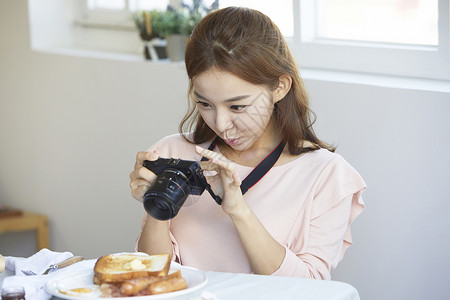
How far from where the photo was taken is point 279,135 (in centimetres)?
179

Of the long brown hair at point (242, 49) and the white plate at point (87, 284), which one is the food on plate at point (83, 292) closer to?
the white plate at point (87, 284)

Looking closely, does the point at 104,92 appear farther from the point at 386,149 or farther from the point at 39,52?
the point at 386,149

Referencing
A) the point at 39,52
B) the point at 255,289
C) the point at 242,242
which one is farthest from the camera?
the point at 39,52

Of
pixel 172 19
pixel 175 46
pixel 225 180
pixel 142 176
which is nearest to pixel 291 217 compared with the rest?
pixel 225 180

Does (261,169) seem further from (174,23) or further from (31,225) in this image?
(31,225)

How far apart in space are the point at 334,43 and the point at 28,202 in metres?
1.62

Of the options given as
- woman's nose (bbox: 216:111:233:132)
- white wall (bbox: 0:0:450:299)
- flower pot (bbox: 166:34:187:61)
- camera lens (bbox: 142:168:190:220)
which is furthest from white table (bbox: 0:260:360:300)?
flower pot (bbox: 166:34:187:61)

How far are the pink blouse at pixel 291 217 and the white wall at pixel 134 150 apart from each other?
29 centimetres

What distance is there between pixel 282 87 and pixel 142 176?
408 millimetres

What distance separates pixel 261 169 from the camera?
5.64ft

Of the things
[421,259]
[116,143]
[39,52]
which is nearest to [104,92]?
[116,143]

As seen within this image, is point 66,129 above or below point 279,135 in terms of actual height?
below

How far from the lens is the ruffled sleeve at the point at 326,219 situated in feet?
5.41

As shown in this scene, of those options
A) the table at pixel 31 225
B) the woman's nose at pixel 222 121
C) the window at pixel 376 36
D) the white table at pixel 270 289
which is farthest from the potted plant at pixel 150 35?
the white table at pixel 270 289
